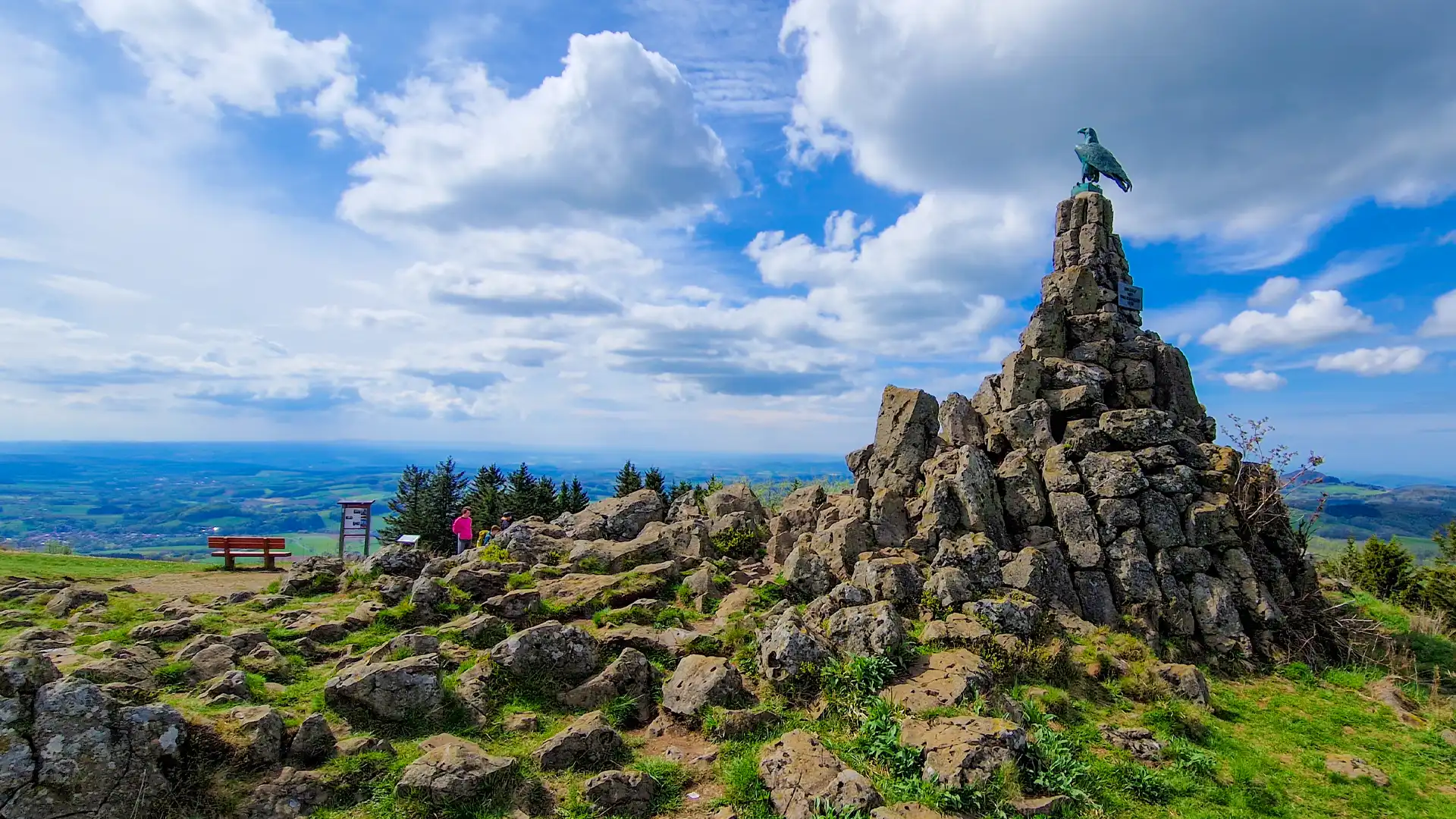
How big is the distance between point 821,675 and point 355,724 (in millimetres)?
9777

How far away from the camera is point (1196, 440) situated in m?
24.3

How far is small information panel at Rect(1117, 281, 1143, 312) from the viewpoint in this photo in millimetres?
28125

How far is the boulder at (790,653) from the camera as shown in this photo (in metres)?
14.9

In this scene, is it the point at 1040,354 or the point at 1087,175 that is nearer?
the point at 1040,354

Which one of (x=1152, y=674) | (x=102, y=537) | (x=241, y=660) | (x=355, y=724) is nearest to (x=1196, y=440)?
(x=1152, y=674)

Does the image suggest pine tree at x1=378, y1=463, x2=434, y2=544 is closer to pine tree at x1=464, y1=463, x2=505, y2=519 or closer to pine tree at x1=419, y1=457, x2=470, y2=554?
pine tree at x1=419, y1=457, x2=470, y2=554

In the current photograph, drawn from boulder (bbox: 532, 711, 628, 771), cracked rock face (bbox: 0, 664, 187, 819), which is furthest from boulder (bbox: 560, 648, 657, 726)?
cracked rock face (bbox: 0, 664, 187, 819)

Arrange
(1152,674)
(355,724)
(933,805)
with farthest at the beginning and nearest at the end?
(1152,674), (355,724), (933,805)

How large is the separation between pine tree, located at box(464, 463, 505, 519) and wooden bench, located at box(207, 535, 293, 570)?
15.7 metres

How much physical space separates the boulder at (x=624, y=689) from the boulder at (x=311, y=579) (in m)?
15.2

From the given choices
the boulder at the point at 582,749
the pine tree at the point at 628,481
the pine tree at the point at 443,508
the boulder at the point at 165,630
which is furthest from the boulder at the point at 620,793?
the pine tree at the point at 628,481

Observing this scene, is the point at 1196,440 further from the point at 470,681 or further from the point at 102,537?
the point at 102,537

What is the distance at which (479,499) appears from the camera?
1976 inches

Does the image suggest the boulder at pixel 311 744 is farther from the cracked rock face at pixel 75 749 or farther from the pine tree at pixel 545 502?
the pine tree at pixel 545 502
